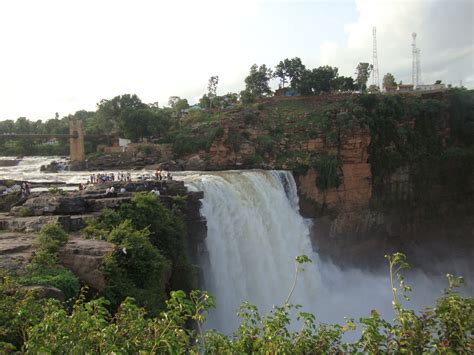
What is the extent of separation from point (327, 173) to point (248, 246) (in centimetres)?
1143

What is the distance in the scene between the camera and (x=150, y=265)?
1034 centimetres

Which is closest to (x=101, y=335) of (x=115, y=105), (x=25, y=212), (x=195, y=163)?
(x=25, y=212)

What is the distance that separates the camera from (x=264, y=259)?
18.0 meters

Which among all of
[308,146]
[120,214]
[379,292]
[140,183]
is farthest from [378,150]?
[120,214]

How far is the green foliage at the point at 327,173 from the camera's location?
27.0m

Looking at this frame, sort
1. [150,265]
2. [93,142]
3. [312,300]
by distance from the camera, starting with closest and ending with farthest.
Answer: [150,265], [312,300], [93,142]

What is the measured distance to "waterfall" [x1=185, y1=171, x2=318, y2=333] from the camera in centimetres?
1595

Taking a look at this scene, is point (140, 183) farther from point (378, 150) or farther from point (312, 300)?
point (378, 150)

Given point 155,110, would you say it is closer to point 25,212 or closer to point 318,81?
point 318,81

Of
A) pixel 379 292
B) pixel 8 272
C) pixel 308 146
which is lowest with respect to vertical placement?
pixel 379 292

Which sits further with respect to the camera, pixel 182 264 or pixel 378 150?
pixel 378 150

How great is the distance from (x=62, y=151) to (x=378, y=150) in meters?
30.1

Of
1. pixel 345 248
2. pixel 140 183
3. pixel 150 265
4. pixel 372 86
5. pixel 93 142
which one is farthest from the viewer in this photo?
pixel 372 86

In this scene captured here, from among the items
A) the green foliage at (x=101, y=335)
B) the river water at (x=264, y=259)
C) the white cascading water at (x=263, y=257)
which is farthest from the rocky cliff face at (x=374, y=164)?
the green foliage at (x=101, y=335)
